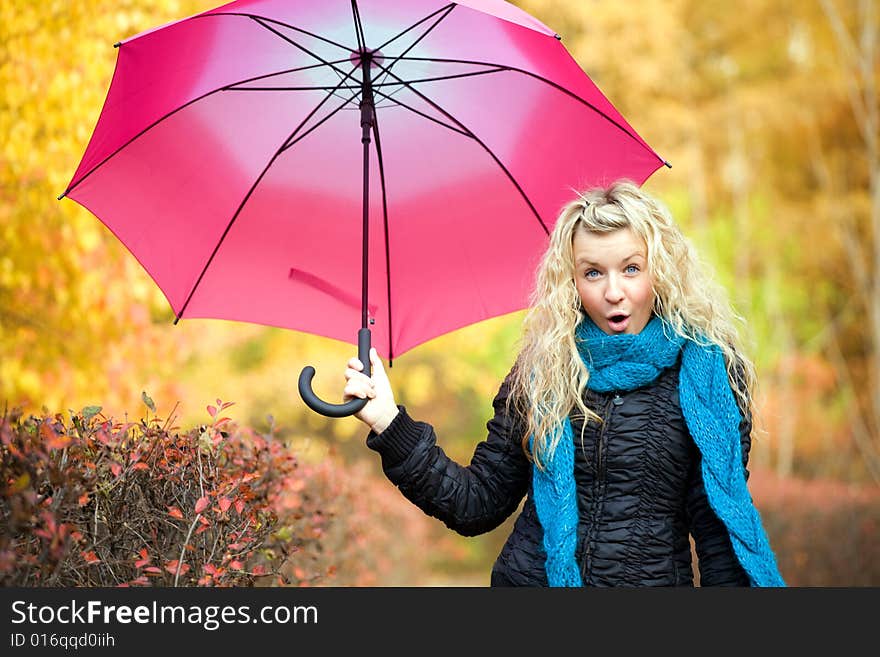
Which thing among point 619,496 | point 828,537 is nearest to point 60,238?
point 619,496

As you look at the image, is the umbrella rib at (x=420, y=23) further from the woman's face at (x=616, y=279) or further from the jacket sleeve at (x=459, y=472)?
the jacket sleeve at (x=459, y=472)

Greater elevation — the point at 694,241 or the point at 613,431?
the point at 694,241

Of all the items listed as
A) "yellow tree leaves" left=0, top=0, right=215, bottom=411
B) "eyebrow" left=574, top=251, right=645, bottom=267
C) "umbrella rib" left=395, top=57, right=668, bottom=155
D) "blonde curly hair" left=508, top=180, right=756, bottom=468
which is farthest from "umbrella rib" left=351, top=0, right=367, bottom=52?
"yellow tree leaves" left=0, top=0, right=215, bottom=411

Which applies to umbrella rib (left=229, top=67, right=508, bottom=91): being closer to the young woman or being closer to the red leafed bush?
the young woman

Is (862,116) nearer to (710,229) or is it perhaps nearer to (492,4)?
(710,229)

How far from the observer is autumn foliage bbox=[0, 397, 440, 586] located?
2.06 m

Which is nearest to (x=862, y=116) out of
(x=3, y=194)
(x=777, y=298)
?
(x=777, y=298)

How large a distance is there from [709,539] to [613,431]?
0.35 meters

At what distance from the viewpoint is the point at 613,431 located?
2.46 metres

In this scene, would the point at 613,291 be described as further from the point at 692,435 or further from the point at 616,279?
the point at 692,435

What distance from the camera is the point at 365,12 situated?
2775 millimetres

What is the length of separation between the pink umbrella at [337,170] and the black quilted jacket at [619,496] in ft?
1.69

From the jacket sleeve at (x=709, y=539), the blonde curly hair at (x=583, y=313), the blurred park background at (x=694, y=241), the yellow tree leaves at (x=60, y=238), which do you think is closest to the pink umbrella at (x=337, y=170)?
the blonde curly hair at (x=583, y=313)

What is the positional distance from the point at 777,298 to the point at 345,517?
10.4 m
